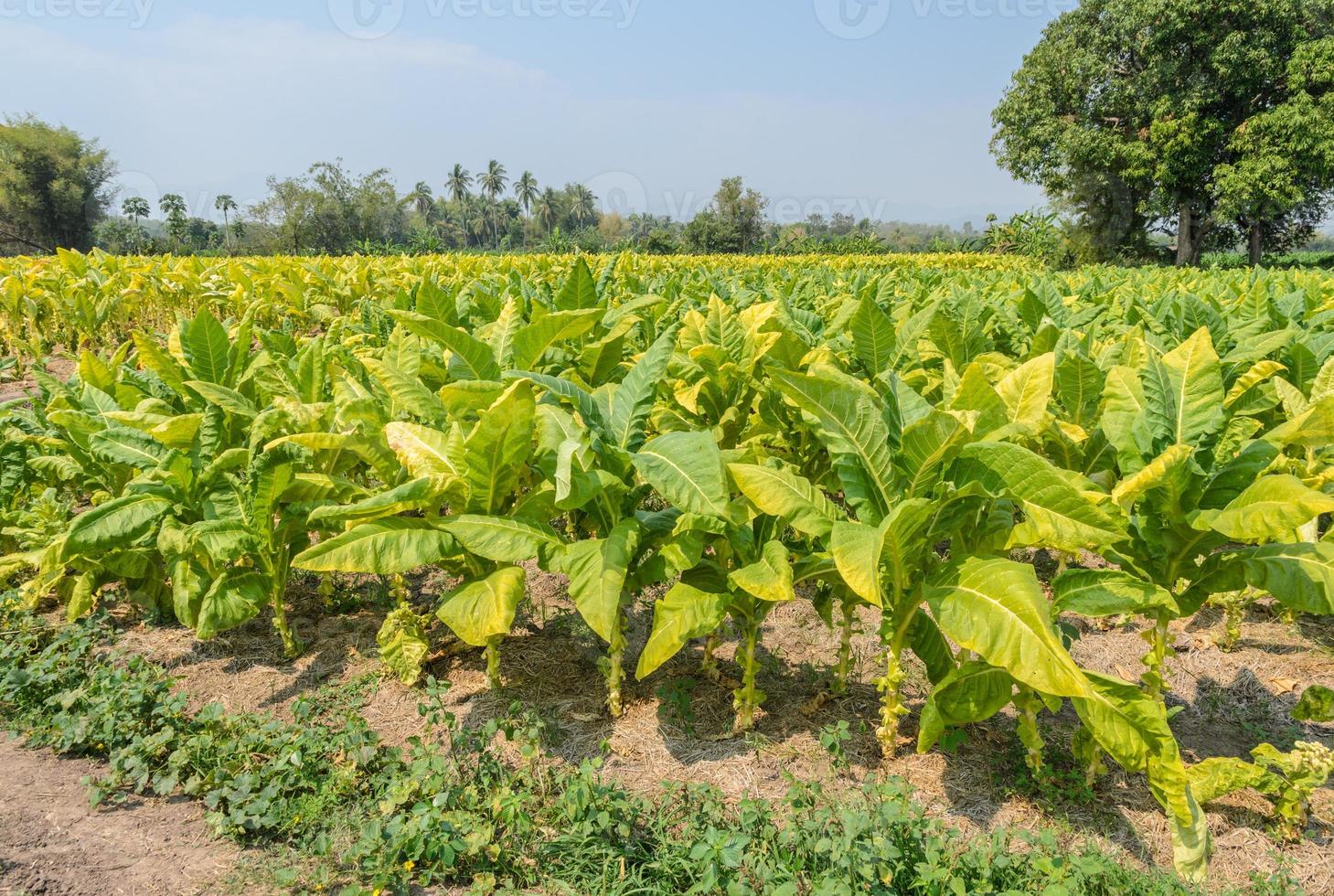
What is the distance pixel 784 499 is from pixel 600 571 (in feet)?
2.17

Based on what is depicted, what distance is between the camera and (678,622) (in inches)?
99.5

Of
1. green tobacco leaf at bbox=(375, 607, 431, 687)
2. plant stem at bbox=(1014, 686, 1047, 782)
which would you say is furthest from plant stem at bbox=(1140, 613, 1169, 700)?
green tobacco leaf at bbox=(375, 607, 431, 687)

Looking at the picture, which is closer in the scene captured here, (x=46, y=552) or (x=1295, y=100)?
(x=46, y=552)

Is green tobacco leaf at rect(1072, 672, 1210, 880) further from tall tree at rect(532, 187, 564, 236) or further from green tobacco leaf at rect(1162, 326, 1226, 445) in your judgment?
tall tree at rect(532, 187, 564, 236)

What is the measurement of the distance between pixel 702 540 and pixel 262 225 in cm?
6884

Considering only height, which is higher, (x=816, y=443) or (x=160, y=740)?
(x=816, y=443)

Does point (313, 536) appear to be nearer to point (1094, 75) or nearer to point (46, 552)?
point (46, 552)

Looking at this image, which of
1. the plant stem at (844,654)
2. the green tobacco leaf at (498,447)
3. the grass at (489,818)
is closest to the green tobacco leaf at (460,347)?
the green tobacco leaf at (498,447)

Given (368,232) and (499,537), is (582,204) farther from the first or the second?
(499,537)

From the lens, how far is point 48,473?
3959 millimetres

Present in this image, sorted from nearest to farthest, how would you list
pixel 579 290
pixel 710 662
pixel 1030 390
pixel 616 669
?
1. pixel 1030 390
2. pixel 616 669
3. pixel 710 662
4. pixel 579 290

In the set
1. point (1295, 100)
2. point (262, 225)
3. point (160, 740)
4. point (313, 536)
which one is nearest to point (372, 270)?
point (313, 536)

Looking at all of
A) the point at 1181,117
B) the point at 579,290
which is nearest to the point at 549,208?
the point at 1181,117

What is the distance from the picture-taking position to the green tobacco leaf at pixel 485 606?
8.45 ft
